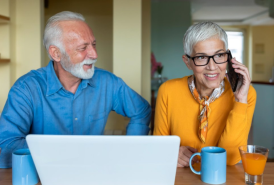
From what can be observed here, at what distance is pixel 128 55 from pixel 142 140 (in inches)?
86.9

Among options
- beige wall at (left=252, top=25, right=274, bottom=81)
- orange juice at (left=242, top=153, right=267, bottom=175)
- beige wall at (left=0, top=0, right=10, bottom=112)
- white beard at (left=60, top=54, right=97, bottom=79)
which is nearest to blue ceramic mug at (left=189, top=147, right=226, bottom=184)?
orange juice at (left=242, top=153, right=267, bottom=175)

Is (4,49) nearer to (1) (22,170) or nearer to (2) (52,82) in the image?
(2) (52,82)

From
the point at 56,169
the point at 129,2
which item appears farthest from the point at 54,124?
the point at 129,2

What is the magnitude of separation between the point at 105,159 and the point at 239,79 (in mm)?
819

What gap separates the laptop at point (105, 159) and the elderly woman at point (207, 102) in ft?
1.12

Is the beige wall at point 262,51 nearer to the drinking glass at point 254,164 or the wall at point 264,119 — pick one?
the wall at point 264,119

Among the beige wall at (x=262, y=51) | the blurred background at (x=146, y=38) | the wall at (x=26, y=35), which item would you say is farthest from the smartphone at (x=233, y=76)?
the beige wall at (x=262, y=51)

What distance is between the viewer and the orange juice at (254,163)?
107 cm

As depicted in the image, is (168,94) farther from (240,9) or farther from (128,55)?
(240,9)

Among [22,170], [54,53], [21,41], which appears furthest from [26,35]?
[22,170]

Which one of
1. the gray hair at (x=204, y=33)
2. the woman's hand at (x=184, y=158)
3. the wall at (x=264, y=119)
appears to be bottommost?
the wall at (x=264, y=119)

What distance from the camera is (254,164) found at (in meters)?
1.08

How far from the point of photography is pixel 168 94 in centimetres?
170

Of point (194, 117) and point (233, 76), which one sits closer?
point (233, 76)
